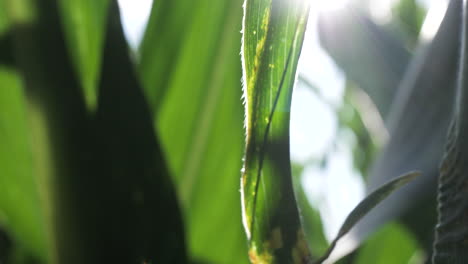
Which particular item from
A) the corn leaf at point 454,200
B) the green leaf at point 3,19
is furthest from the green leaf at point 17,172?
the corn leaf at point 454,200

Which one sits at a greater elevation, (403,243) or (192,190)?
(192,190)

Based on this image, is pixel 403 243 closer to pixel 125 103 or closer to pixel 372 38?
pixel 372 38

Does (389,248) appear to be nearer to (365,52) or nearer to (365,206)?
(365,52)

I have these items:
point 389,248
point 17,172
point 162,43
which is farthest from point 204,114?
point 389,248

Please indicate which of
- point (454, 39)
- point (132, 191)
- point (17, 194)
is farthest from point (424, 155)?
point (17, 194)

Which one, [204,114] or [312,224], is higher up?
[204,114]

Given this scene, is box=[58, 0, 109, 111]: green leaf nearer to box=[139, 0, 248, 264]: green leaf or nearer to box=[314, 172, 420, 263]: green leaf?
box=[139, 0, 248, 264]: green leaf

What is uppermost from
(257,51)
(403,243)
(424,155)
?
(257,51)

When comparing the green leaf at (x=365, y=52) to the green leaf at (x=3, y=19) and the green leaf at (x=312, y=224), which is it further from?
the green leaf at (x=3, y=19)
